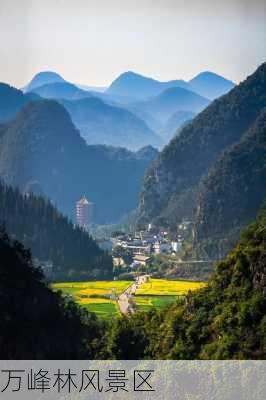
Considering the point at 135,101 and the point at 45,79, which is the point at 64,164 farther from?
the point at 135,101

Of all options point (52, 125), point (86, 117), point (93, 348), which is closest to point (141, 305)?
point (93, 348)

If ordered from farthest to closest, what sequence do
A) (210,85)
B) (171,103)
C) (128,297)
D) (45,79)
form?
1. (171,103)
2. (210,85)
3. (45,79)
4. (128,297)

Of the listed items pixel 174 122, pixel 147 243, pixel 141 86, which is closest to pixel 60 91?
pixel 174 122

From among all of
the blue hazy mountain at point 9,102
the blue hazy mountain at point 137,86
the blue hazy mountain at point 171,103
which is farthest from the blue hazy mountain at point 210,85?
the blue hazy mountain at point 9,102

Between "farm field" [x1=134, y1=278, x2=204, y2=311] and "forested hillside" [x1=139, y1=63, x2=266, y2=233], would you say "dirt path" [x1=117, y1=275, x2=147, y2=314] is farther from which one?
"forested hillside" [x1=139, y1=63, x2=266, y2=233]

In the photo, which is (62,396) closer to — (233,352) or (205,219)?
(233,352)

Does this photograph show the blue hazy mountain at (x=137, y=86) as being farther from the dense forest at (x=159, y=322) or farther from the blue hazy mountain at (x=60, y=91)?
the dense forest at (x=159, y=322)
